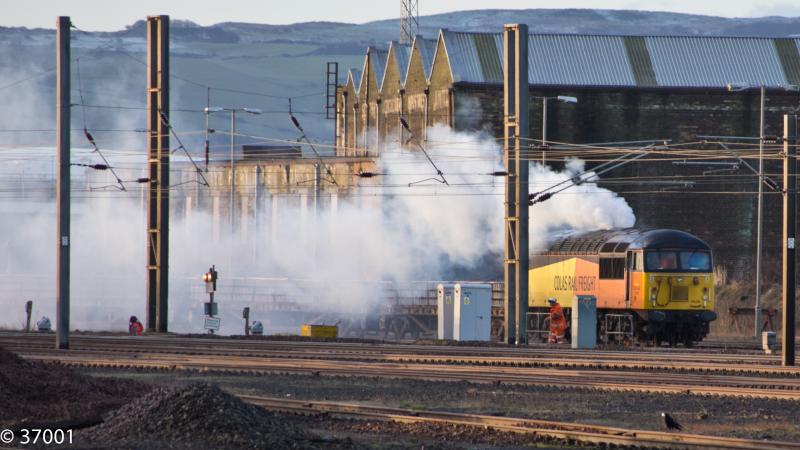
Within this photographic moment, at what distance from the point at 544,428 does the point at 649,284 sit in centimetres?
2775

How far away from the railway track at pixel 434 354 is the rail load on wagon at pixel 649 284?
804cm

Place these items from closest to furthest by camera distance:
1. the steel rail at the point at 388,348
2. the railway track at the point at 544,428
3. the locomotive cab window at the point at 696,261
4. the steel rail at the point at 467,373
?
the railway track at the point at 544,428 < the steel rail at the point at 467,373 < the steel rail at the point at 388,348 < the locomotive cab window at the point at 696,261

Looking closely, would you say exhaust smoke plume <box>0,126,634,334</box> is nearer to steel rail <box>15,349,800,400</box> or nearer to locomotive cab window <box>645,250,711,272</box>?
locomotive cab window <box>645,250,711,272</box>

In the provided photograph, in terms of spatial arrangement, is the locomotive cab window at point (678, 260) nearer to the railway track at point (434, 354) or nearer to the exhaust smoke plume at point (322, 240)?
the exhaust smoke plume at point (322, 240)

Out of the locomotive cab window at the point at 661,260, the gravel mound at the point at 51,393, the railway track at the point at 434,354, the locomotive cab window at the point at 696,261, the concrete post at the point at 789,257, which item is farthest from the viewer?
the locomotive cab window at the point at 696,261

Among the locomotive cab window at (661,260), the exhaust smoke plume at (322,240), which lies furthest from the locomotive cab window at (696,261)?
the exhaust smoke plume at (322,240)

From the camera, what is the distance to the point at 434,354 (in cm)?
3425

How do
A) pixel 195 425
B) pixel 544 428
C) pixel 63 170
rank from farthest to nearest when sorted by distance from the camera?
pixel 63 170
pixel 544 428
pixel 195 425

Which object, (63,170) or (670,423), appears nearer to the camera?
(670,423)

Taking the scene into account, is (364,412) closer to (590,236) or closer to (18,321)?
(590,236)

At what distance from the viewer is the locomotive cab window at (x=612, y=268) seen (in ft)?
151

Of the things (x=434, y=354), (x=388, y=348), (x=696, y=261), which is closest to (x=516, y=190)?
(x=388, y=348)

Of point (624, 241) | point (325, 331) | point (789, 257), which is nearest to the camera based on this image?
point (789, 257)

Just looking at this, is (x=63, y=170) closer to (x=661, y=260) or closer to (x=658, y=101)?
(x=661, y=260)
